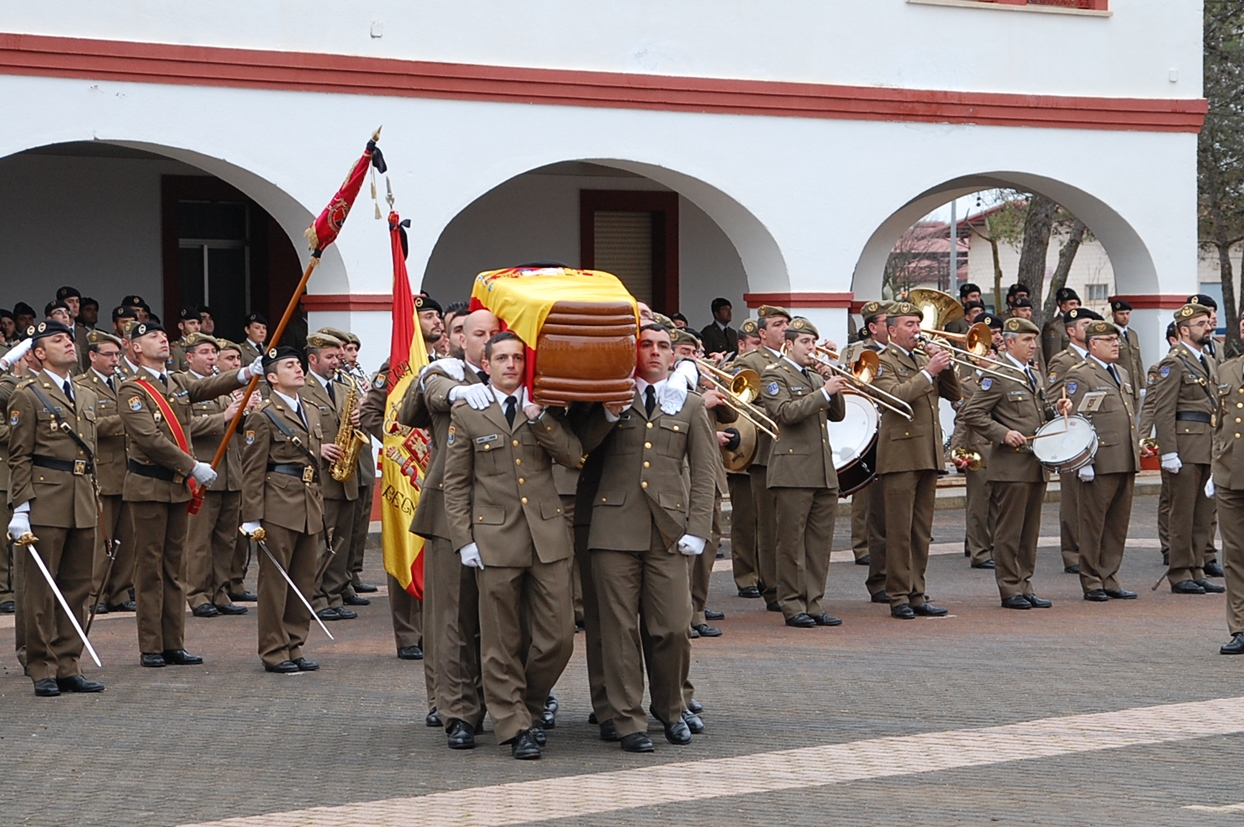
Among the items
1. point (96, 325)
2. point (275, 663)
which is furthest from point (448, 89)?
point (275, 663)

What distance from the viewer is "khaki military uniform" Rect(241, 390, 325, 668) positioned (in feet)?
33.8

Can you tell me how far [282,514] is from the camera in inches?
411

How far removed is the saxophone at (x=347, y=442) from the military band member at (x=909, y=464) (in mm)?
3587

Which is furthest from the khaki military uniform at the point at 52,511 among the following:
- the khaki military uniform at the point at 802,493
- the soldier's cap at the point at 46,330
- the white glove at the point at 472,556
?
the khaki military uniform at the point at 802,493

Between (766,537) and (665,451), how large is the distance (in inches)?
→ 192

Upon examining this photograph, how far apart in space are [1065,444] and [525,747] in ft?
19.9

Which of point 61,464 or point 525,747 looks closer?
point 525,747

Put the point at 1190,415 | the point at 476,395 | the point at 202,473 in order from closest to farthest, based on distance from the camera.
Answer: the point at 476,395, the point at 202,473, the point at 1190,415

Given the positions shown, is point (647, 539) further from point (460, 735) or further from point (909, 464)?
point (909, 464)

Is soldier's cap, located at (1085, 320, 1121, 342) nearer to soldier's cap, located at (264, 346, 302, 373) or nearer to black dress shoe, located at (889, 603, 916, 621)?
black dress shoe, located at (889, 603, 916, 621)

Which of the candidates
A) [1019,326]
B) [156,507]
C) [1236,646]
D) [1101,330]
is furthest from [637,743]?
[1101,330]

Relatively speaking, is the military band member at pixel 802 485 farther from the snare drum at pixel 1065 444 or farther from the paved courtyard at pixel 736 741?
the snare drum at pixel 1065 444

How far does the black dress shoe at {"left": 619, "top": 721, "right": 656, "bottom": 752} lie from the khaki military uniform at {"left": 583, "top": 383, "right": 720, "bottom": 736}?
24 mm

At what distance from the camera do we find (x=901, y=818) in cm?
665
